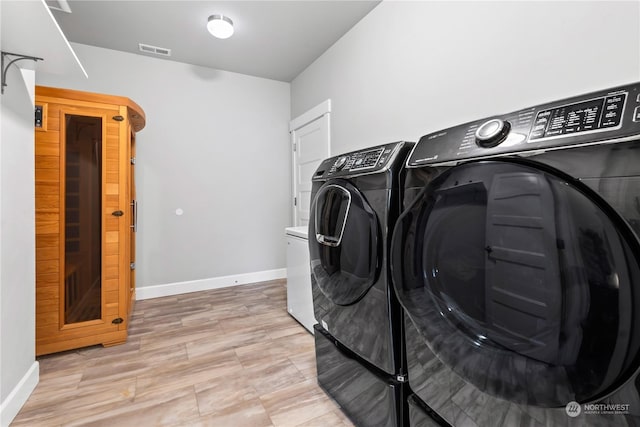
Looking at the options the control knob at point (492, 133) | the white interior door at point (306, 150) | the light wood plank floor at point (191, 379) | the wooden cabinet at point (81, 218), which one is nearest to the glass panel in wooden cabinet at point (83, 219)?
the wooden cabinet at point (81, 218)

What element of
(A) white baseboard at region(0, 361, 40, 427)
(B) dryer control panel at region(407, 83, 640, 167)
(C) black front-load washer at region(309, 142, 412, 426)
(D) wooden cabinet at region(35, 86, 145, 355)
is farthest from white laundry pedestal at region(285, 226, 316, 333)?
(A) white baseboard at region(0, 361, 40, 427)

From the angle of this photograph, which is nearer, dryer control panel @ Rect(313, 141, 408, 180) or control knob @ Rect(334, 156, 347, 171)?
dryer control panel @ Rect(313, 141, 408, 180)

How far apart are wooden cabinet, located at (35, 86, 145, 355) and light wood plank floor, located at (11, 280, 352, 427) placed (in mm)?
218

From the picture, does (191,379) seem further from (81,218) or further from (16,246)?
(81,218)

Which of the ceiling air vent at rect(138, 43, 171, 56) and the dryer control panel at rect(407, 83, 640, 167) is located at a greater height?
the ceiling air vent at rect(138, 43, 171, 56)

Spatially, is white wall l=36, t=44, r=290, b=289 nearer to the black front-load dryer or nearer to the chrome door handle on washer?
the chrome door handle on washer

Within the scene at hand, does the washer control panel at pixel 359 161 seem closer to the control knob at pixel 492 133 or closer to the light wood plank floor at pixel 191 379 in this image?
the control knob at pixel 492 133

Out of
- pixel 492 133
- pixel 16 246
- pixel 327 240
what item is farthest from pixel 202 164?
pixel 492 133

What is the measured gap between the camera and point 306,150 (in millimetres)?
3387

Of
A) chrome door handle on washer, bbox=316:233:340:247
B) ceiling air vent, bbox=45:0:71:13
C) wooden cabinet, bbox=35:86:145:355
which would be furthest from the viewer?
ceiling air vent, bbox=45:0:71:13

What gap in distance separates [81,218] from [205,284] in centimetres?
162

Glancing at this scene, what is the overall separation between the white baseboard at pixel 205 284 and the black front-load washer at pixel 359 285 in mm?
2217

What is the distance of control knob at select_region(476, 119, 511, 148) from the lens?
0.74 m

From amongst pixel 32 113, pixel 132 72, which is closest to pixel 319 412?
pixel 32 113
